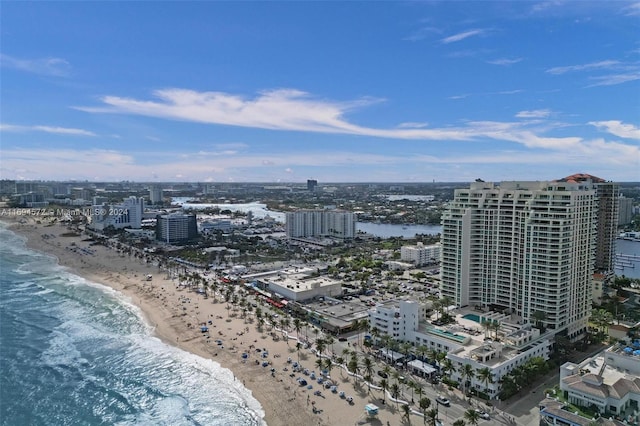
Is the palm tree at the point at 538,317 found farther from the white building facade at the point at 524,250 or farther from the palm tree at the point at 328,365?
the palm tree at the point at 328,365

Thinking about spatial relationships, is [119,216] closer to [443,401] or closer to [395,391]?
[395,391]

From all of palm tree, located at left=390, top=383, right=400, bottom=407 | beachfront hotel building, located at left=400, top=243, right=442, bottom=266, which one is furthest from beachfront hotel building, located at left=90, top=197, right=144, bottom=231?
palm tree, located at left=390, top=383, right=400, bottom=407

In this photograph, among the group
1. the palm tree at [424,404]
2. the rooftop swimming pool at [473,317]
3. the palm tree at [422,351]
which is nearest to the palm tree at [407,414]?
the palm tree at [424,404]

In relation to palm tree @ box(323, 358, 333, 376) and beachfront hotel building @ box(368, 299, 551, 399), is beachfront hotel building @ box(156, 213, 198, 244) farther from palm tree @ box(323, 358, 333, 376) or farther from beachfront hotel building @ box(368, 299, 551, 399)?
palm tree @ box(323, 358, 333, 376)

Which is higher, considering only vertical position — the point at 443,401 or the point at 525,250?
the point at 525,250

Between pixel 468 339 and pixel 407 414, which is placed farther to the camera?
pixel 468 339

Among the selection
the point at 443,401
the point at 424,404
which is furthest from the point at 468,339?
the point at 424,404
